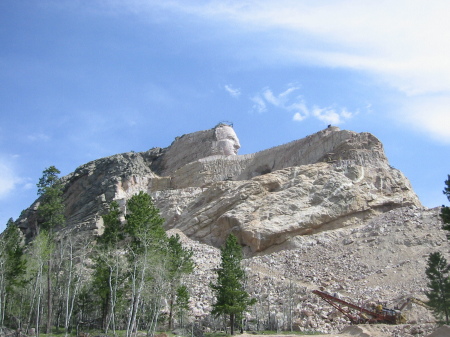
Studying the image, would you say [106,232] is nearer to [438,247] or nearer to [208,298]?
[208,298]

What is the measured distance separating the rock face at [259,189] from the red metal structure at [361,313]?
698 inches

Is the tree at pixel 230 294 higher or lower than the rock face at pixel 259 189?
lower

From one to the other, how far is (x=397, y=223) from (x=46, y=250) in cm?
3589

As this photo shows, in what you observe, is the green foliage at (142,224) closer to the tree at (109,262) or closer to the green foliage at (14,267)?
the tree at (109,262)

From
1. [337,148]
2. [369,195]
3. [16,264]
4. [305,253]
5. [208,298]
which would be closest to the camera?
[16,264]

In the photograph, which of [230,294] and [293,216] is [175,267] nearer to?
[230,294]

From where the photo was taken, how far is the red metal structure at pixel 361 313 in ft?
120

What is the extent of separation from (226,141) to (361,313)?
57.8m

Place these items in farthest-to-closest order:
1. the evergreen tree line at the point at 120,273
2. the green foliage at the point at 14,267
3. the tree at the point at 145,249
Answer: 1. the green foliage at the point at 14,267
2. the evergreen tree line at the point at 120,273
3. the tree at the point at 145,249

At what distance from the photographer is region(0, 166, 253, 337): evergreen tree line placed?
1293 inches

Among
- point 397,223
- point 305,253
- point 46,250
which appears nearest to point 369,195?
point 397,223

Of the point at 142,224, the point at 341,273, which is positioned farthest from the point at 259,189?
the point at 142,224

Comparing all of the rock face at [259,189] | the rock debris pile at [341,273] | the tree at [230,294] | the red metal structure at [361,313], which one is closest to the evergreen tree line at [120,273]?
the tree at [230,294]

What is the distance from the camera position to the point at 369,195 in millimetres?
64438
